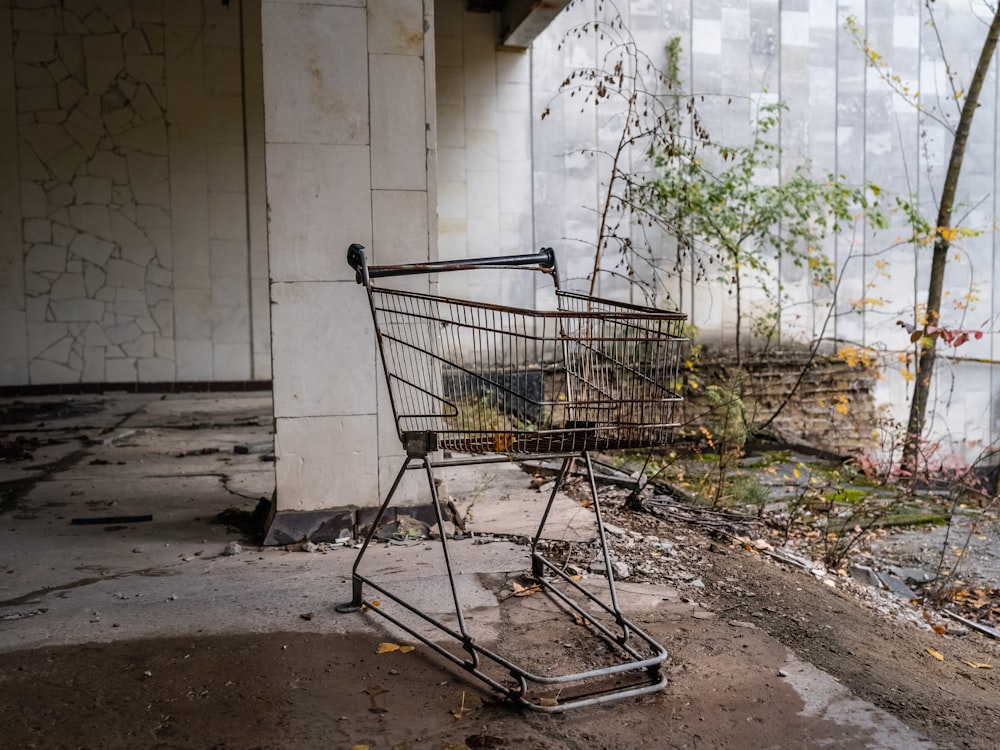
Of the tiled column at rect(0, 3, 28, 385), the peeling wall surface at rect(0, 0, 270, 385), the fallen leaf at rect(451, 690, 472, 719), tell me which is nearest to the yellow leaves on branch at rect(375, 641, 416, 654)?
the fallen leaf at rect(451, 690, 472, 719)

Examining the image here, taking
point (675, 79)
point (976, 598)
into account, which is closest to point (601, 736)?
point (976, 598)

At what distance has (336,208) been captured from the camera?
355cm

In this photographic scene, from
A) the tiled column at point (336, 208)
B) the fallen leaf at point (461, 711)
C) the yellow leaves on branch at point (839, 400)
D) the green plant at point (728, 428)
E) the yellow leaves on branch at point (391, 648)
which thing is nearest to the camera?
the fallen leaf at point (461, 711)

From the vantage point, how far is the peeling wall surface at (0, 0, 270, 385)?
8781 millimetres

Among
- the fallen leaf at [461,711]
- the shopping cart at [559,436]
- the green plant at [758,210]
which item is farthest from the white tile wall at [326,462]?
the green plant at [758,210]

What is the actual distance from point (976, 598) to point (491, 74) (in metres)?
7.18

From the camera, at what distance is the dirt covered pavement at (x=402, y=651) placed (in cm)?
203

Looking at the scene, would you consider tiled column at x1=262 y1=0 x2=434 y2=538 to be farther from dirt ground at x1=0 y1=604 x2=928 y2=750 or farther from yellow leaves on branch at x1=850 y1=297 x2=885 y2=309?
yellow leaves on branch at x1=850 y1=297 x2=885 y2=309

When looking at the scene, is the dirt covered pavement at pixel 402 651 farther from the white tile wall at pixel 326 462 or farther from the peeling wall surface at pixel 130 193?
the peeling wall surface at pixel 130 193

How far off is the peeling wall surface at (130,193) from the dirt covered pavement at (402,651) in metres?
5.21

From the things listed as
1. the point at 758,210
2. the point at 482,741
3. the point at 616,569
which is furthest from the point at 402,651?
the point at 758,210

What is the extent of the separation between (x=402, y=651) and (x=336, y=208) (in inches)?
76.6

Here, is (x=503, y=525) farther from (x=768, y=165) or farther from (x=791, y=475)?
(x=768, y=165)

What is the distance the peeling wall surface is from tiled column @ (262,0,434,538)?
6036 millimetres
